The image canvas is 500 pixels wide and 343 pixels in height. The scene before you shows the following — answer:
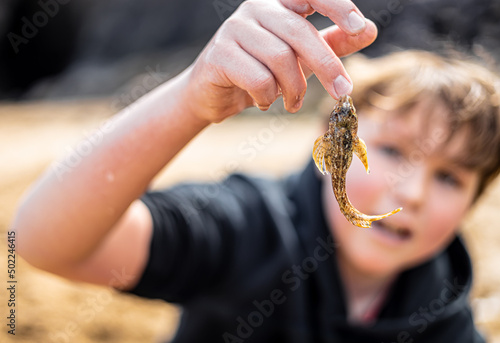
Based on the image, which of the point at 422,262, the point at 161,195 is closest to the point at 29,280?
the point at 161,195

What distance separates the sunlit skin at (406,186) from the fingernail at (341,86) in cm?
144

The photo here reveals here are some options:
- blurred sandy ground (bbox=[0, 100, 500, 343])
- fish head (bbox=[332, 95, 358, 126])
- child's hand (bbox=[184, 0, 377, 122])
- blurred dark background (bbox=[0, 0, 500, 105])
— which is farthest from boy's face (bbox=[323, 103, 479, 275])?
blurred dark background (bbox=[0, 0, 500, 105])

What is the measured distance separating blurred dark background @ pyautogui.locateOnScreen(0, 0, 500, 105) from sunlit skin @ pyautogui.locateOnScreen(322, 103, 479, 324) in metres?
15.8

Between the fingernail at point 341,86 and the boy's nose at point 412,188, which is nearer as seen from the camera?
the fingernail at point 341,86

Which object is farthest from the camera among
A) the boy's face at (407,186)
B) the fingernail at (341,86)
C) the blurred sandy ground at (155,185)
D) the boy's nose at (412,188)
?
the blurred sandy ground at (155,185)

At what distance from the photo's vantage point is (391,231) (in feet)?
9.71

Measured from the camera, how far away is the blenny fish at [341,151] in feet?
5.64

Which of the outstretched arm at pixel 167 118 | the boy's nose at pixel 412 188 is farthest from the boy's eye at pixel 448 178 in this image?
the outstretched arm at pixel 167 118

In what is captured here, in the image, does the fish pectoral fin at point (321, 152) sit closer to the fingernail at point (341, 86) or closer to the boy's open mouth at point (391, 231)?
the fingernail at point (341, 86)

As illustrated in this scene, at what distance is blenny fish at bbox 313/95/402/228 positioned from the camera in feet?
5.64

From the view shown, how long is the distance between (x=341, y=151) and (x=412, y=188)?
Answer: 3.95ft

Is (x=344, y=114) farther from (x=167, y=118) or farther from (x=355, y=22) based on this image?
(x=167, y=118)

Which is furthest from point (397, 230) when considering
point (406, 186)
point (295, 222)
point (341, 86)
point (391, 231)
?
point (341, 86)

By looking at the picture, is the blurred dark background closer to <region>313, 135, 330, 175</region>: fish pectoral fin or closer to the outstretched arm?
the outstretched arm
